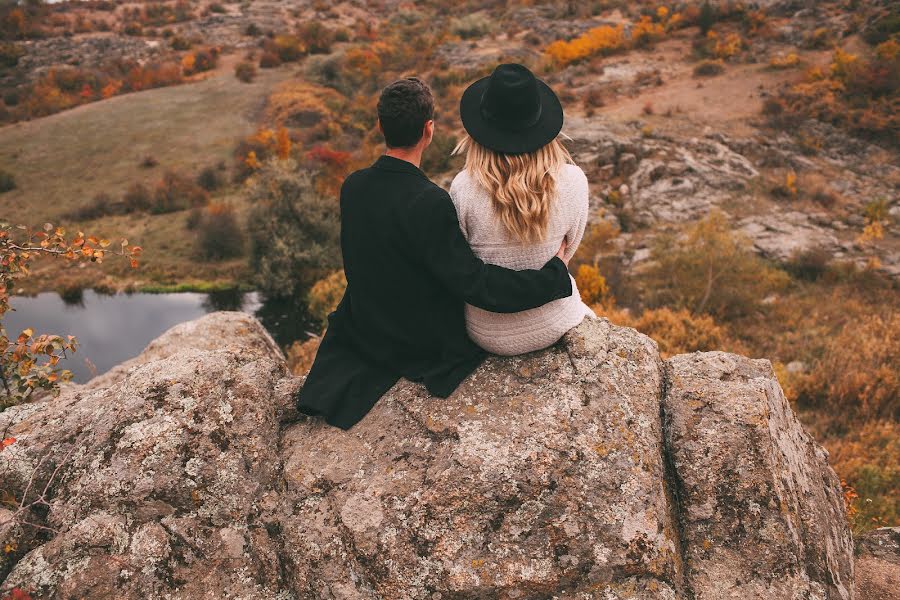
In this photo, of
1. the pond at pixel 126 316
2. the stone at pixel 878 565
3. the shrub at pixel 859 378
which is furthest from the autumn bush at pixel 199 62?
the stone at pixel 878 565

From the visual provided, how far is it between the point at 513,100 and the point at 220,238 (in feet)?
87.5

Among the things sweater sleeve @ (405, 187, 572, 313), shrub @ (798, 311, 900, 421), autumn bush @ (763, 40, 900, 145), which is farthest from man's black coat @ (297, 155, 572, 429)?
autumn bush @ (763, 40, 900, 145)

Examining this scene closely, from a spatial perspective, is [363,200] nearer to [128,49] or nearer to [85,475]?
[85,475]

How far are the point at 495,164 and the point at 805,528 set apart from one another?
3120 mm

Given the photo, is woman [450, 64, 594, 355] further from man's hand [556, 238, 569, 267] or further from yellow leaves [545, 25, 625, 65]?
yellow leaves [545, 25, 625, 65]

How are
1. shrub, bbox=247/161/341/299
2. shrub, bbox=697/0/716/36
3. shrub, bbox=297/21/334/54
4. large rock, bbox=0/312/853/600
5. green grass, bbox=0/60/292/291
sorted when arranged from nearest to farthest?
large rock, bbox=0/312/853/600 → shrub, bbox=247/161/341/299 → green grass, bbox=0/60/292/291 → shrub, bbox=697/0/716/36 → shrub, bbox=297/21/334/54

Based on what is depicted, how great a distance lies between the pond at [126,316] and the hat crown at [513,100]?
66.3 ft

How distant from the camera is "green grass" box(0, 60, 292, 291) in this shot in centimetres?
2623

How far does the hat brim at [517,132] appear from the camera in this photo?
3492mm

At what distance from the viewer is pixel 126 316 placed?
23594 mm

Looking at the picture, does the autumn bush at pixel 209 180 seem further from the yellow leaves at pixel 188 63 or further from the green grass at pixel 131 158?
the yellow leaves at pixel 188 63

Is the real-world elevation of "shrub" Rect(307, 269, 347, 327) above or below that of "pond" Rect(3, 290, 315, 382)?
above

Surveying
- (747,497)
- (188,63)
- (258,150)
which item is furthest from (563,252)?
(188,63)

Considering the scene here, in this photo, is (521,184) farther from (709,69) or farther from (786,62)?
(786,62)
